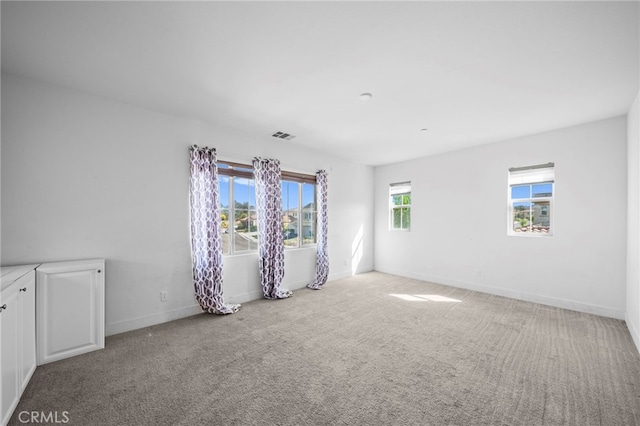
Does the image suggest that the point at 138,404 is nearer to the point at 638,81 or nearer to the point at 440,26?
the point at 440,26

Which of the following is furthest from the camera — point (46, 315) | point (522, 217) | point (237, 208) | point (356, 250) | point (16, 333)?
point (356, 250)

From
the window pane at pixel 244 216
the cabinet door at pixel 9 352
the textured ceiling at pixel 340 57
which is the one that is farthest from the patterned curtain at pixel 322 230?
the cabinet door at pixel 9 352

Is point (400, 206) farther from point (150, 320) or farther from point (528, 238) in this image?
point (150, 320)

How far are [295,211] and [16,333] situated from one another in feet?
12.1

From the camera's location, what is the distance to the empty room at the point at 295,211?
1.84 m

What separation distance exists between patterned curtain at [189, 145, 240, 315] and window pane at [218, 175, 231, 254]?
30 cm

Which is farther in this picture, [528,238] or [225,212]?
[528,238]

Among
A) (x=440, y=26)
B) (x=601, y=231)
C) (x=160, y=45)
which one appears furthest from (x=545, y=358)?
(x=160, y=45)

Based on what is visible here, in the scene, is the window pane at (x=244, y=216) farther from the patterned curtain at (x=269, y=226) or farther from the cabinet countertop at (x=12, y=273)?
the cabinet countertop at (x=12, y=273)

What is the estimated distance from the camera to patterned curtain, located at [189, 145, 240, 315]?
3.54m

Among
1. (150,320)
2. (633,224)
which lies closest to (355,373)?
(150,320)

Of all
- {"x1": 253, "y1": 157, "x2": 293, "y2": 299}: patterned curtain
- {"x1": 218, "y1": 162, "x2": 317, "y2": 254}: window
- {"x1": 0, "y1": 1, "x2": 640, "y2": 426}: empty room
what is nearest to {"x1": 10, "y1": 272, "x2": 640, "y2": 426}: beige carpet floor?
{"x1": 0, "y1": 1, "x2": 640, "y2": 426}: empty room

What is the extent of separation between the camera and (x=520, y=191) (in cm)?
440

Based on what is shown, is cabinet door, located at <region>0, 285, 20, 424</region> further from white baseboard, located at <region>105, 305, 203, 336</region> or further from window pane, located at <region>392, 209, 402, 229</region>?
window pane, located at <region>392, 209, 402, 229</region>
